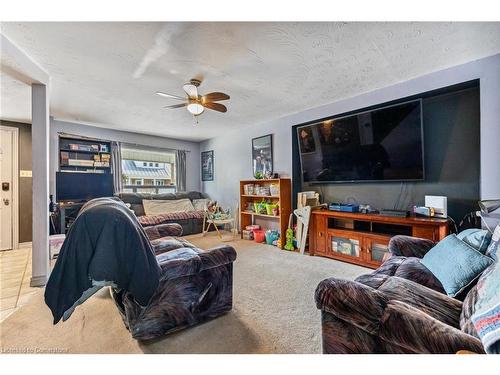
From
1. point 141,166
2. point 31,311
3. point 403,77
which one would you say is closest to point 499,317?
point 403,77

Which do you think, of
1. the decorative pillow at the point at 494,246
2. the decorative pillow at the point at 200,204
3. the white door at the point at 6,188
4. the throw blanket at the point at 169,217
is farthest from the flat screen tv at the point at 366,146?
the white door at the point at 6,188

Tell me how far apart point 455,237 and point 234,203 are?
13.7 feet

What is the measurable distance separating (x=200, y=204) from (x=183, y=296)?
4125mm

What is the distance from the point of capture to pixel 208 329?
1.68m

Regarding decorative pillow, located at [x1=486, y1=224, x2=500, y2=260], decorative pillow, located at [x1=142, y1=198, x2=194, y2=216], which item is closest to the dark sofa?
decorative pillow, located at [x1=142, y1=198, x2=194, y2=216]

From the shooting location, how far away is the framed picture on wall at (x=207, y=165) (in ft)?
19.8

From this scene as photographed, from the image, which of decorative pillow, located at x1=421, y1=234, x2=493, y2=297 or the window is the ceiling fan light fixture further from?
the window

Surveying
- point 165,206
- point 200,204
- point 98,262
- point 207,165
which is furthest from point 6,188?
point 98,262

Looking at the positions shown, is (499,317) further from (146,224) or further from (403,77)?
(146,224)

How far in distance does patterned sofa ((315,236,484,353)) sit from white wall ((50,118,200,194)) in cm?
513

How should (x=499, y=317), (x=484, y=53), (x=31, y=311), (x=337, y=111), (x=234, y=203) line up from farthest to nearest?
(x=234, y=203) < (x=337, y=111) < (x=484, y=53) < (x=31, y=311) < (x=499, y=317)

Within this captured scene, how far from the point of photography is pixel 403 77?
270 cm

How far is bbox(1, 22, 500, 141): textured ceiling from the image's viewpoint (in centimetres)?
182

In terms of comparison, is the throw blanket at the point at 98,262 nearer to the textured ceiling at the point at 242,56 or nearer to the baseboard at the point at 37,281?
the textured ceiling at the point at 242,56
